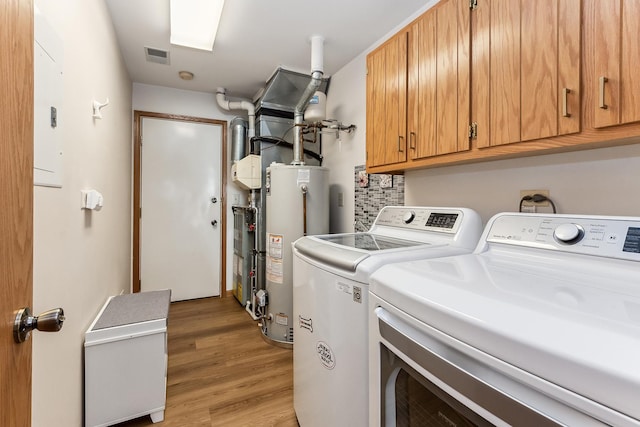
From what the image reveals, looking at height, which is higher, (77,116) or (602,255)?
(77,116)

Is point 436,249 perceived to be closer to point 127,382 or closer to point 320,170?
point 320,170

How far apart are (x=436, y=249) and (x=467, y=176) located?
603 mm

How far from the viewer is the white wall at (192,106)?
127 inches

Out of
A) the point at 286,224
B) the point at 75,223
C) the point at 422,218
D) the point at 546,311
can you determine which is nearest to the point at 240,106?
the point at 286,224

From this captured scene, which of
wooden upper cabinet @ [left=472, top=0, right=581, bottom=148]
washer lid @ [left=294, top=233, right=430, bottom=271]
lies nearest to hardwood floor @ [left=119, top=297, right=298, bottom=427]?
washer lid @ [left=294, top=233, right=430, bottom=271]

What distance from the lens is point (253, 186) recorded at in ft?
9.95

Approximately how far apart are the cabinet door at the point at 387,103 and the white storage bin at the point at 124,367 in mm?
1585

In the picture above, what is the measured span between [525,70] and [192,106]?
132 inches

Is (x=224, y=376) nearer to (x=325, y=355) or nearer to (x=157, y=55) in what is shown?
(x=325, y=355)

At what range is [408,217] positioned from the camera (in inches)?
62.9

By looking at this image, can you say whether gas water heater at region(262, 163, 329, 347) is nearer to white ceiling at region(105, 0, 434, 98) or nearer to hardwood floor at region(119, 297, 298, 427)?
hardwood floor at region(119, 297, 298, 427)

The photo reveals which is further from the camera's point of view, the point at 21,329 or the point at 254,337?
the point at 254,337

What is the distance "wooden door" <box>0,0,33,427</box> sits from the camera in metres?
0.56

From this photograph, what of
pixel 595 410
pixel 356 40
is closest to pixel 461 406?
pixel 595 410
